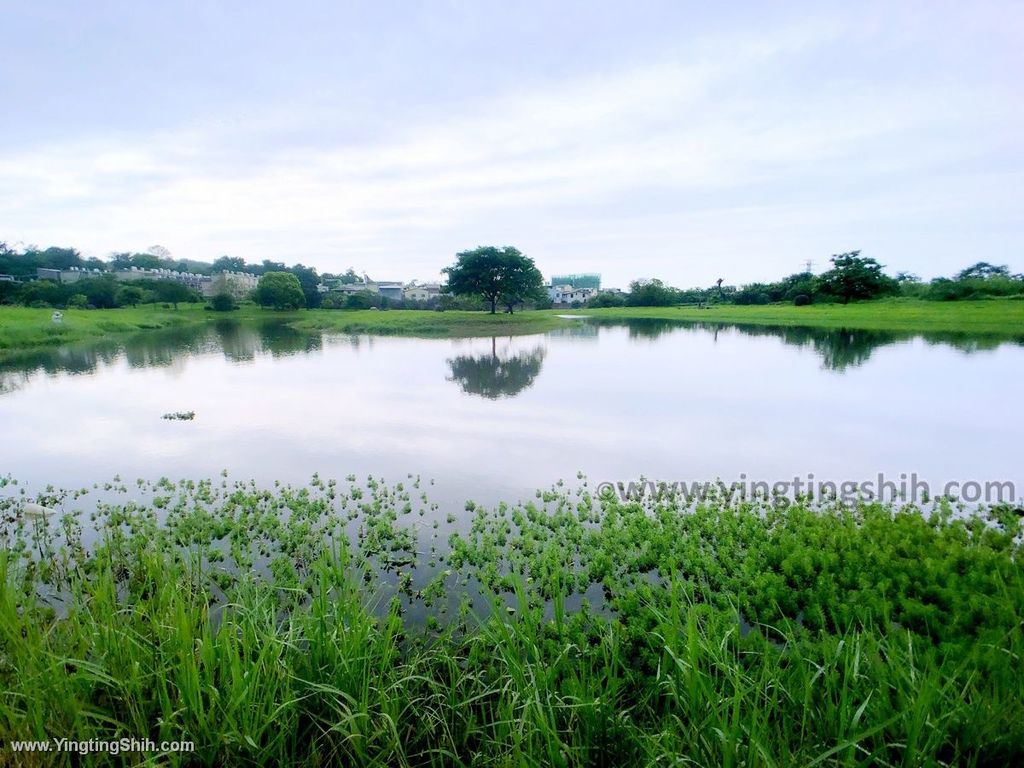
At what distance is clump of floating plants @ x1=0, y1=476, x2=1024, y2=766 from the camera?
2574mm

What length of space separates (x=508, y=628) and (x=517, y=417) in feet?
30.8

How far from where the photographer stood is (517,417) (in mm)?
12891

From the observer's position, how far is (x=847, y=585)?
494cm

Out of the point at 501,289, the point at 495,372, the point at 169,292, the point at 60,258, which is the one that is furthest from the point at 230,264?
the point at 495,372

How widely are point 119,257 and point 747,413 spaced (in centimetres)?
13524

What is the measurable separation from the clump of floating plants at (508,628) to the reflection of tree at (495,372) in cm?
841

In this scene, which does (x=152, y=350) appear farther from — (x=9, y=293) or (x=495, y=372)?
(x=9, y=293)

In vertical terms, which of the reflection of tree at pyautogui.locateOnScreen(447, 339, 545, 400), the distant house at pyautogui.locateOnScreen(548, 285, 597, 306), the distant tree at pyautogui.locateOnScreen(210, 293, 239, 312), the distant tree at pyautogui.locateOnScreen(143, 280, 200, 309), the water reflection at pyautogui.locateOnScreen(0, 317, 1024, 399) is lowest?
the reflection of tree at pyautogui.locateOnScreen(447, 339, 545, 400)

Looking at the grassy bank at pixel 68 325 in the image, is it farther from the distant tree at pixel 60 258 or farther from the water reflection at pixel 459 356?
the distant tree at pixel 60 258

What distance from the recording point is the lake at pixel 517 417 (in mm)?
8977

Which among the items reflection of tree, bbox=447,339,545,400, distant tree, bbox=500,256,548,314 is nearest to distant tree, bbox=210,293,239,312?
distant tree, bbox=500,256,548,314

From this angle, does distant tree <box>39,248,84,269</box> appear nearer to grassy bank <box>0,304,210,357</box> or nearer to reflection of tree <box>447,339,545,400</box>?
grassy bank <box>0,304,210,357</box>

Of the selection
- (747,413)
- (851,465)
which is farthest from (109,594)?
(747,413)

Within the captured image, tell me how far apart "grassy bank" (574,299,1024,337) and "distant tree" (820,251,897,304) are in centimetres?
193
